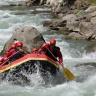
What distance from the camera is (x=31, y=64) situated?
41.8 ft

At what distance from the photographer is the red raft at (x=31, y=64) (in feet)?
41.6

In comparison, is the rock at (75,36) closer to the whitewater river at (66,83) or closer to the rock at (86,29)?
the rock at (86,29)

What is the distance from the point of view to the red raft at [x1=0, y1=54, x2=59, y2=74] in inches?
499

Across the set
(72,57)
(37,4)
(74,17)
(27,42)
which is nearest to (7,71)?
(27,42)

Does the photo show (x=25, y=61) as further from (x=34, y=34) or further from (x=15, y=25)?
(x=15, y=25)

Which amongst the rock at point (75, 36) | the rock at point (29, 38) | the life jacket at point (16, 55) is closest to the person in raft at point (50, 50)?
the life jacket at point (16, 55)

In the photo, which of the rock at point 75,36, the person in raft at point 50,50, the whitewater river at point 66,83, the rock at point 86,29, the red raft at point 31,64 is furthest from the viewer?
the rock at point 86,29

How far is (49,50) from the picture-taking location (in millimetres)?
13406

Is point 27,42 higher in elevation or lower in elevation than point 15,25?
higher

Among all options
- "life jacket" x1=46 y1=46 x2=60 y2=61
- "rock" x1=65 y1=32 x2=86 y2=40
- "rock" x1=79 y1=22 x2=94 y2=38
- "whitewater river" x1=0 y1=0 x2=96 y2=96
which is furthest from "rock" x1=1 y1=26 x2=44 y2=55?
"rock" x1=79 y1=22 x2=94 y2=38

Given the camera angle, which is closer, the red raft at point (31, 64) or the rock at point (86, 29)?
the red raft at point (31, 64)

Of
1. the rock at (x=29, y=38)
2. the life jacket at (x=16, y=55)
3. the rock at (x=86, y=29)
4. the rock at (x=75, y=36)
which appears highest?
the life jacket at (x=16, y=55)

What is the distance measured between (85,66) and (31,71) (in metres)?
3.65

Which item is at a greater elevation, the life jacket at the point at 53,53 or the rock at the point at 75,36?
the life jacket at the point at 53,53
